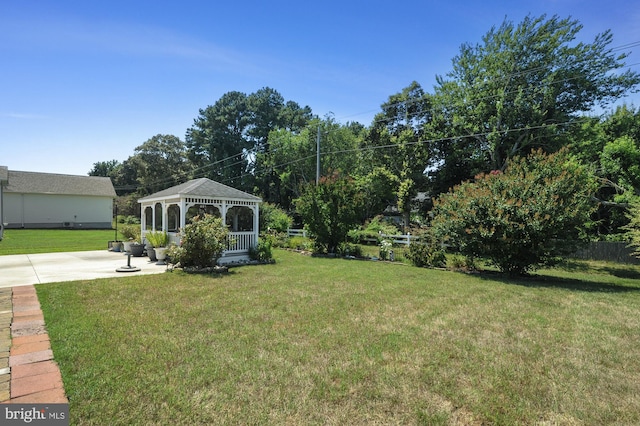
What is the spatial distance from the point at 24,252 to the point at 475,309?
16394 mm

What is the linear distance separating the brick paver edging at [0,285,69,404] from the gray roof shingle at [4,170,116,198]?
3053cm

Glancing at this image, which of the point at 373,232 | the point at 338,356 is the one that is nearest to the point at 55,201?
the point at 373,232

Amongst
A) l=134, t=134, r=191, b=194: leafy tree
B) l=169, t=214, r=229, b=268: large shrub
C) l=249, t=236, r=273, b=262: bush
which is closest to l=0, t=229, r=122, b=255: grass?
l=249, t=236, r=273, b=262: bush

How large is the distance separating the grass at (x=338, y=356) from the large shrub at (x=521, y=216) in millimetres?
2596

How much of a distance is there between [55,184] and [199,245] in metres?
29.8

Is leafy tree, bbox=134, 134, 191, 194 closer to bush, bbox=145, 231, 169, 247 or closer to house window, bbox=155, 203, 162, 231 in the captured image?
house window, bbox=155, 203, 162, 231

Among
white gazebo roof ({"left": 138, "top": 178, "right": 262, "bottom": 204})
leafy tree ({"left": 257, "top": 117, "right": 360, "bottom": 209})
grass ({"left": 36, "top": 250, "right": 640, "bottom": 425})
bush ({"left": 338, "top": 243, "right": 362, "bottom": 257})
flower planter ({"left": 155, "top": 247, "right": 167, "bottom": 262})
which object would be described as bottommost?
grass ({"left": 36, "top": 250, "right": 640, "bottom": 425})

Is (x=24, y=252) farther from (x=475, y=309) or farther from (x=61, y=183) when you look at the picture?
(x=61, y=183)

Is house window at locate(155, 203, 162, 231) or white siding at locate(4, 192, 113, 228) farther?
white siding at locate(4, 192, 113, 228)

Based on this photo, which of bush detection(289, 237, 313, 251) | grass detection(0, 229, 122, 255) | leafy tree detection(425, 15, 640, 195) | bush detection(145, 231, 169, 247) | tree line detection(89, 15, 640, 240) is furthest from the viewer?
leafy tree detection(425, 15, 640, 195)

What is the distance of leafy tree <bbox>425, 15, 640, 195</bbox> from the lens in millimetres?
19094

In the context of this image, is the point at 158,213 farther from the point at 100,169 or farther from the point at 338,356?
the point at 100,169

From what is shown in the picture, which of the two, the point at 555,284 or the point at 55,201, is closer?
the point at 555,284

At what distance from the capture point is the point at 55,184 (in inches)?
1169
